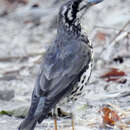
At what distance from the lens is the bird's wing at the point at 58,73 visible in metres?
5.28

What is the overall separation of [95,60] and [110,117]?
3.28 meters

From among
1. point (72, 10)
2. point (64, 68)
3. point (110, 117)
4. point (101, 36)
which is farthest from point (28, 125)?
point (101, 36)

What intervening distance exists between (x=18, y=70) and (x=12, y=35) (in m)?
2.48

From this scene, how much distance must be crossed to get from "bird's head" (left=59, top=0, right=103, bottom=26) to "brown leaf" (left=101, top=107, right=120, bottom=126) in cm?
109

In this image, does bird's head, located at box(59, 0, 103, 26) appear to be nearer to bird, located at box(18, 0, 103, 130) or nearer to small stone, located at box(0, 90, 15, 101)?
bird, located at box(18, 0, 103, 130)

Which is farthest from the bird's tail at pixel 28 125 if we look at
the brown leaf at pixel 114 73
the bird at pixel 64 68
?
the brown leaf at pixel 114 73

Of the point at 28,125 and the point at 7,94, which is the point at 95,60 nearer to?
the point at 7,94

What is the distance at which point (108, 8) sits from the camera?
11141 millimetres

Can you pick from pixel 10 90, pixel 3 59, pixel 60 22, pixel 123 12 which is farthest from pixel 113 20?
pixel 60 22

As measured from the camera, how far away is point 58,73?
5520 mm

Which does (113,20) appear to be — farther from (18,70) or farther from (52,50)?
(52,50)

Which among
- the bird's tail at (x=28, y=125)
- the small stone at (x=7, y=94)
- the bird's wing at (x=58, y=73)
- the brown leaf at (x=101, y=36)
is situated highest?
the brown leaf at (x=101, y=36)

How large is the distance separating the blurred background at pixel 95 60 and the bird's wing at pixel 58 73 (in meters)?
0.39

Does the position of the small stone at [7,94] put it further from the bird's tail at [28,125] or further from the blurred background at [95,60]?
the bird's tail at [28,125]
